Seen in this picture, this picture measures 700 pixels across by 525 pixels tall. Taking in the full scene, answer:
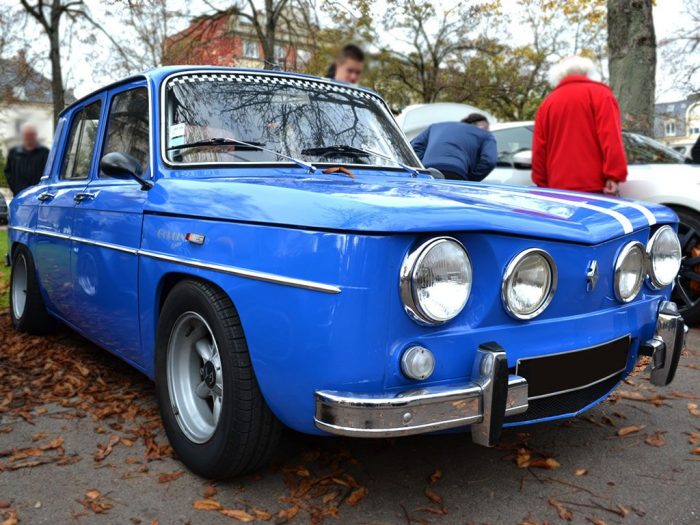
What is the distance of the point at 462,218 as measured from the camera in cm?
203

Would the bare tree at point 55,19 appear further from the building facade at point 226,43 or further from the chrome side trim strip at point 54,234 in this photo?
the chrome side trim strip at point 54,234

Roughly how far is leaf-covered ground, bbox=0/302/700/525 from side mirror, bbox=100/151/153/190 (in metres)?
1.20

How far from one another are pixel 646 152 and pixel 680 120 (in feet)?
148

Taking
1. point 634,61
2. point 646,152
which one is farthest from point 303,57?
point 646,152

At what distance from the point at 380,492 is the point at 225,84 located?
2.11m

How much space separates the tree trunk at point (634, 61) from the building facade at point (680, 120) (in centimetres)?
86

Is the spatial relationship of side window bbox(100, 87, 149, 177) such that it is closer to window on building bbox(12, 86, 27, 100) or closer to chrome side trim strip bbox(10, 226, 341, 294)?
chrome side trim strip bbox(10, 226, 341, 294)

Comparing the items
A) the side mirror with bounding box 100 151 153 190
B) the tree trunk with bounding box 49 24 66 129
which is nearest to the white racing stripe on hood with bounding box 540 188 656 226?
the side mirror with bounding box 100 151 153 190

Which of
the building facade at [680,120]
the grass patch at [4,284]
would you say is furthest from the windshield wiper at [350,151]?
the grass patch at [4,284]

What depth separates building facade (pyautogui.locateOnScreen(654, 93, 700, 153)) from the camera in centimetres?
2874

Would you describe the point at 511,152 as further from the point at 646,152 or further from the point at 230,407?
the point at 230,407

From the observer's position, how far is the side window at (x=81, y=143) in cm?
402

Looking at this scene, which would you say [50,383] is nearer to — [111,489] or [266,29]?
[111,489]

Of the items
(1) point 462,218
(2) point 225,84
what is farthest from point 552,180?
(1) point 462,218
